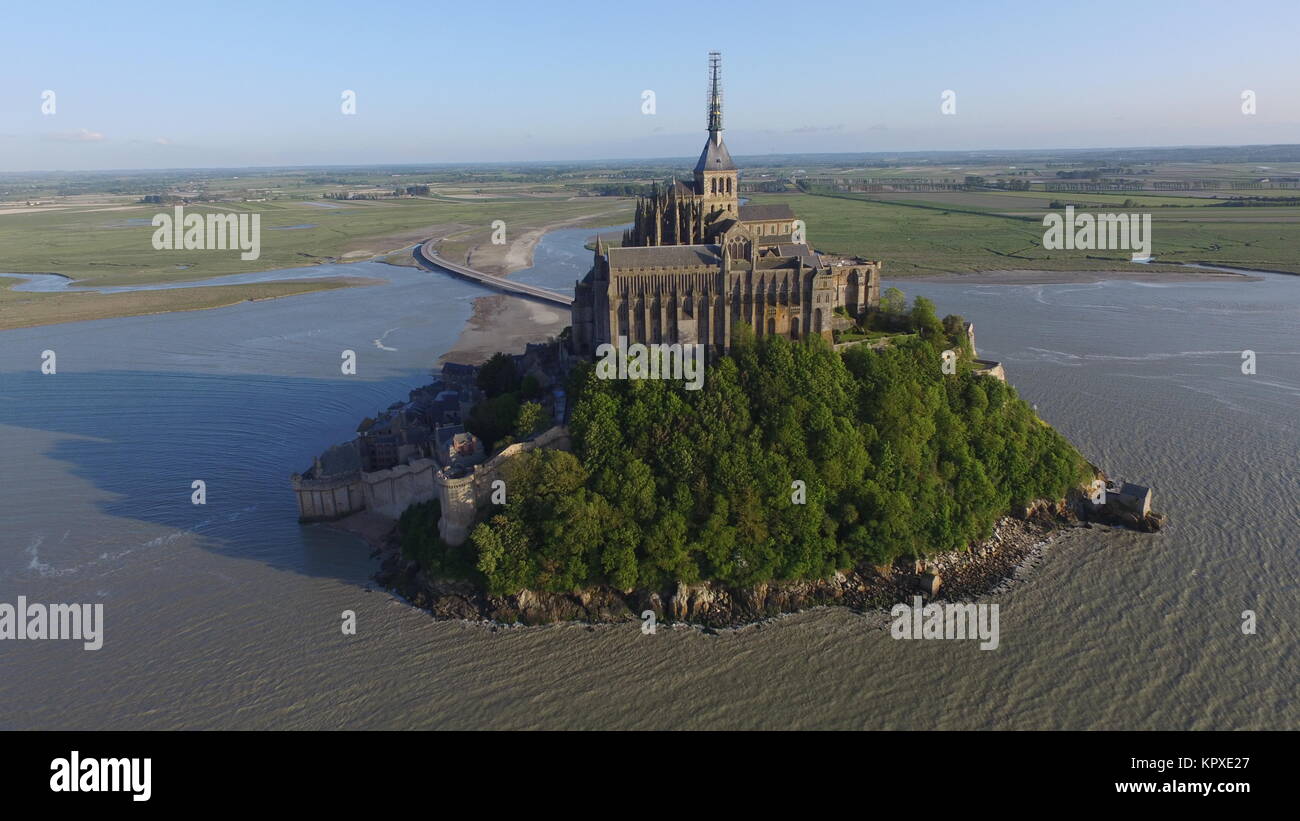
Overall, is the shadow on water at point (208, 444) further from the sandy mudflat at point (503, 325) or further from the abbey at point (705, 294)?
the abbey at point (705, 294)

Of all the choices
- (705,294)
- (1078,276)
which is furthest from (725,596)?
(1078,276)

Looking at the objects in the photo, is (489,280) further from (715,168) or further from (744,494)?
(744,494)

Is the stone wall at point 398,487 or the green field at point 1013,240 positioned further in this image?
the green field at point 1013,240

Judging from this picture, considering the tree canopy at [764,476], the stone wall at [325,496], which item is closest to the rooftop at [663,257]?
the tree canopy at [764,476]

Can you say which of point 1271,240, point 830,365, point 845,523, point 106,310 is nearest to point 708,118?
point 830,365

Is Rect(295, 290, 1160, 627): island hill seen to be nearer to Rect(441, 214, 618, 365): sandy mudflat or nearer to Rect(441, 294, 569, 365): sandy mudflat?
Rect(441, 294, 569, 365): sandy mudflat

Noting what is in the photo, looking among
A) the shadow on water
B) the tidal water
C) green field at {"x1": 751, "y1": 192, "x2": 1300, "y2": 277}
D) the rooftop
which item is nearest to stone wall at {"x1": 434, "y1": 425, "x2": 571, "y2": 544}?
the tidal water

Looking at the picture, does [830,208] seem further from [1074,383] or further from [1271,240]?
[1074,383]
